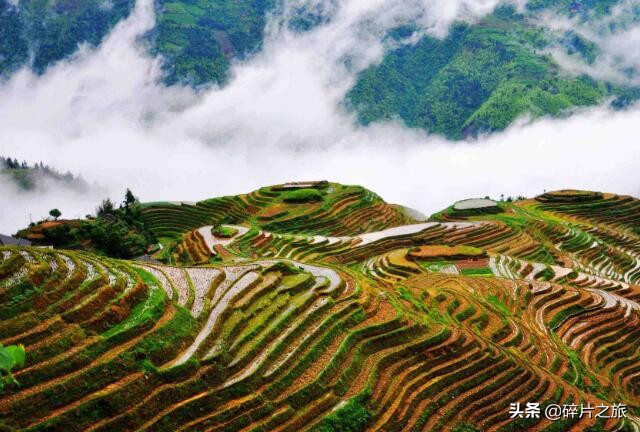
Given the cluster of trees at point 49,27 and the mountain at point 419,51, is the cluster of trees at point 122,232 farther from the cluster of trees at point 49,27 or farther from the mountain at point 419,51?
the cluster of trees at point 49,27

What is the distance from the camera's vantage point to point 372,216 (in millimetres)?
62000

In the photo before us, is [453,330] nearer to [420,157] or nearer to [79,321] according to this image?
[79,321]

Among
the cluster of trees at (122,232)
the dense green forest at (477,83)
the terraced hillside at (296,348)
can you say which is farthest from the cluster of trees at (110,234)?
the dense green forest at (477,83)

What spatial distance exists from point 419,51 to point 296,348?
178076 millimetres

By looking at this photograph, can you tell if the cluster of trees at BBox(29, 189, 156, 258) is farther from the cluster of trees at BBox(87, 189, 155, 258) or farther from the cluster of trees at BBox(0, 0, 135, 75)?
the cluster of trees at BBox(0, 0, 135, 75)

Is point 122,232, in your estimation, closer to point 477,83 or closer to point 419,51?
point 477,83

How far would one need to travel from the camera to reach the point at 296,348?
65.7 feet

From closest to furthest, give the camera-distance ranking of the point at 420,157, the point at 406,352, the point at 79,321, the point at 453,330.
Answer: the point at 79,321 < the point at 406,352 < the point at 453,330 < the point at 420,157

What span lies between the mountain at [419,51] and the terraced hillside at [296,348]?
129 metres

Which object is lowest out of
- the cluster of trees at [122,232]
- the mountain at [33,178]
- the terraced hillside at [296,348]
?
the terraced hillside at [296,348]

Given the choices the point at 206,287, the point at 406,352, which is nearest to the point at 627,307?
the point at 406,352

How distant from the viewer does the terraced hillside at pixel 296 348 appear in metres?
15.9

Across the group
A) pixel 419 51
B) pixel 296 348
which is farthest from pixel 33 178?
pixel 419 51

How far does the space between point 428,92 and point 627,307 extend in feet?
479
